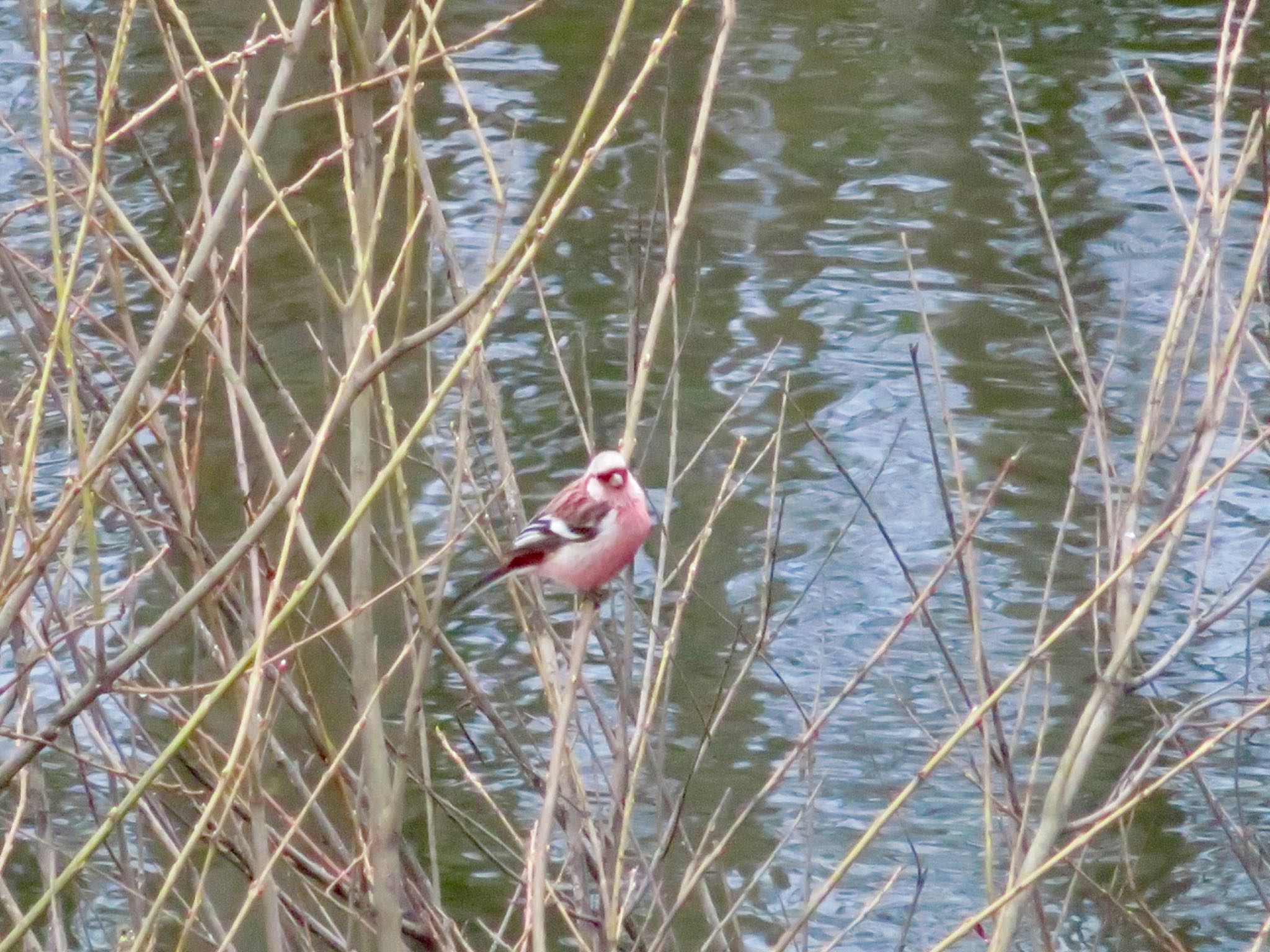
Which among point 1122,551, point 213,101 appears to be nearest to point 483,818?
point 1122,551

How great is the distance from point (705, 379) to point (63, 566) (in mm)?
5565

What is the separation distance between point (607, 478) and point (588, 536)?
0.27m

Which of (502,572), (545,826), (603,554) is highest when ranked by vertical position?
(545,826)

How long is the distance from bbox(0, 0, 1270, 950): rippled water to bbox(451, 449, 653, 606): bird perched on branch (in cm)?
87

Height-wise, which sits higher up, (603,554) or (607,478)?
(607,478)

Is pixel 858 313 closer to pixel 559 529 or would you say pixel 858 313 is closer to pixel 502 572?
pixel 559 529

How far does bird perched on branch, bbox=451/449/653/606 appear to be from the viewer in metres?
4.38

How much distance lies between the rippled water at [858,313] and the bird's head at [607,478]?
94cm

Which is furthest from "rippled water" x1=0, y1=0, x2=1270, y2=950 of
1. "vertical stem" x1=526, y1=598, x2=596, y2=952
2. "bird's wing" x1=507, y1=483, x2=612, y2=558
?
"vertical stem" x1=526, y1=598, x2=596, y2=952

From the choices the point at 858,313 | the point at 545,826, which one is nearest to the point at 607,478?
the point at 545,826

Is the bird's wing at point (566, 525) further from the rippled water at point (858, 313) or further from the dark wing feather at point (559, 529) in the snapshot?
the rippled water at point (858, 313)

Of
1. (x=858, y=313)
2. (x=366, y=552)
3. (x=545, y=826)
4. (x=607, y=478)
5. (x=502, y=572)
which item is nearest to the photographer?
(x=545, y=826)

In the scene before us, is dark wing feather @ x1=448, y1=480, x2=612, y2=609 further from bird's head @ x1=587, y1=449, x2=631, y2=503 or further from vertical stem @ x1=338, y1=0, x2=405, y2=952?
vertical stem @ x1=338, y1=0, x2=405, y2=952

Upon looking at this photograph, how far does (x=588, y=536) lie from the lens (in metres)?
4.54
